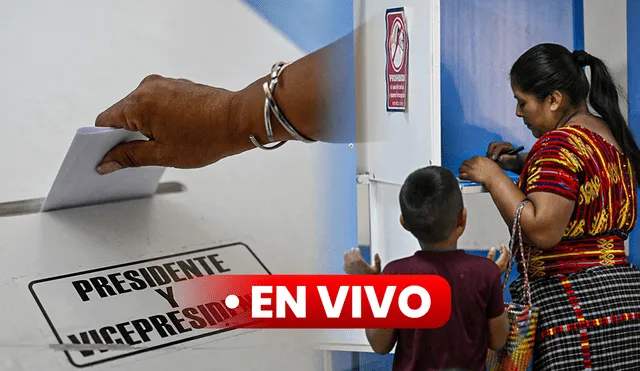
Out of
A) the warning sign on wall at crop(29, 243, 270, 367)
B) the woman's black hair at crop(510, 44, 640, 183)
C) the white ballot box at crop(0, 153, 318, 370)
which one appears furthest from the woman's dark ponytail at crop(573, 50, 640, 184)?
the warning sign on wall at crop(29, 243, 270, 367)

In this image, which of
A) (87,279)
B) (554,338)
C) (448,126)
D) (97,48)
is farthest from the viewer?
(448,126)

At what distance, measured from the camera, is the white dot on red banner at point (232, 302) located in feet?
3.23

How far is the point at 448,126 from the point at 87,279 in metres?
0.82

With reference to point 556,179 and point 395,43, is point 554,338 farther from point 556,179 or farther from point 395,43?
point 395,43

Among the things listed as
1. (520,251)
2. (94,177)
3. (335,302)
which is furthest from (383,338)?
(94,177)

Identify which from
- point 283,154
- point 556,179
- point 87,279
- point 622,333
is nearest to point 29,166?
point 87,279

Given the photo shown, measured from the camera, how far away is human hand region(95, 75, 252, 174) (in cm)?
97

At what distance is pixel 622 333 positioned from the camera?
1.19 m

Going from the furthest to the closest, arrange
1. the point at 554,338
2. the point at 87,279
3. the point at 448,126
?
1. the point at 448,126
2. the point at 554,338
3. the point at 87,279

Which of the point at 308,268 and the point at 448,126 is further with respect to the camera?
the point at 448,126

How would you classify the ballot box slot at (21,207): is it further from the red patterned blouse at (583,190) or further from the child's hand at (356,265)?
the red patterned blouse at (583,190)

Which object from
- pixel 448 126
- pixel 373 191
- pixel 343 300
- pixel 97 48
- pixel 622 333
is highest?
pixel 97 48

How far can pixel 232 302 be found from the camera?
99 centimetres

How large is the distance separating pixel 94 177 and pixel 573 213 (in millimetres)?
716
